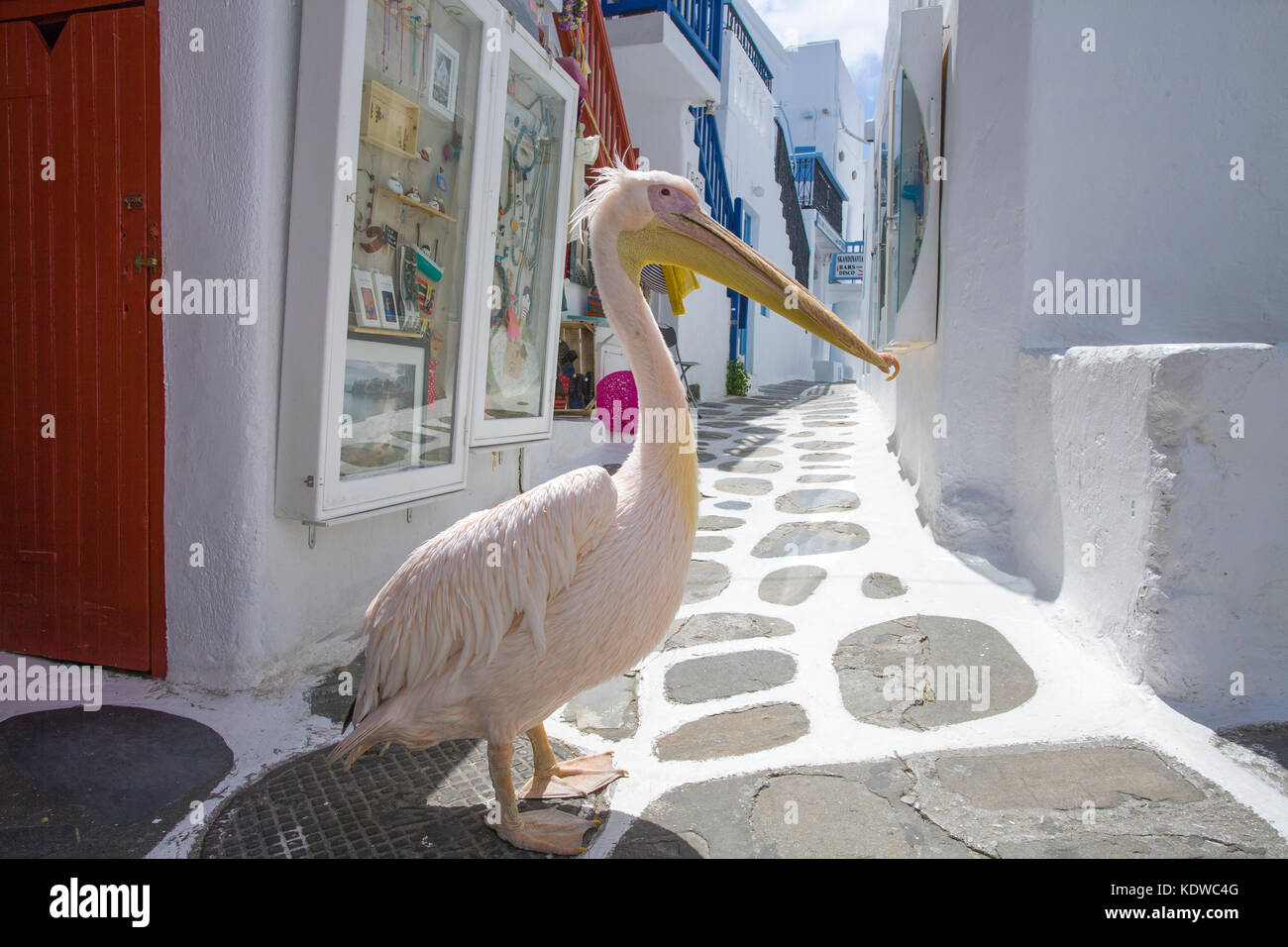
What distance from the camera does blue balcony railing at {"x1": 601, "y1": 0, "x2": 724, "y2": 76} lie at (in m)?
8.48

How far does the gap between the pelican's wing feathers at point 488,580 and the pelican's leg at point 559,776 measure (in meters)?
0.48

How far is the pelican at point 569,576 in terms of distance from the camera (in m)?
2.03

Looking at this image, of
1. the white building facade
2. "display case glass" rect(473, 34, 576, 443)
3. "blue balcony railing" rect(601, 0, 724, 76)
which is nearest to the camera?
the white building facade

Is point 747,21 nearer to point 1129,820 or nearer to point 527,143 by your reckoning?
point 527,143

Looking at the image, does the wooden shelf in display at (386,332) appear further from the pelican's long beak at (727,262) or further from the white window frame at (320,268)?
the pelican's long beak at (727,262)

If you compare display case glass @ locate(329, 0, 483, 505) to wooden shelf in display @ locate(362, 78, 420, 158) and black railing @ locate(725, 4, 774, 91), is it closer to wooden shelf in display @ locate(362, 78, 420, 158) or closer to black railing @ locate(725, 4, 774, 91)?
wooden shelf in display @ locate(362, 78, 420, 158)

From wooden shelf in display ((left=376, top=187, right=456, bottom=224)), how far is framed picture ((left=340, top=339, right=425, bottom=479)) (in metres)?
0.69

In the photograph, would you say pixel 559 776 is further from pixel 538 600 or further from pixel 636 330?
pixel 636 330

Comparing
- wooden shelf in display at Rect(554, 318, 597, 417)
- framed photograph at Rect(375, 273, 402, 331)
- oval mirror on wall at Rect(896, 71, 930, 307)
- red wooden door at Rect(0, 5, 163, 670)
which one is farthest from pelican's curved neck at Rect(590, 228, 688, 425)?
wooden shelf in display at Rect(554, 318, 597, 417)

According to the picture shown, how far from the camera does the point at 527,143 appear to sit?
188 inches

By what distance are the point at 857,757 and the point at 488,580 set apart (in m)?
1.45

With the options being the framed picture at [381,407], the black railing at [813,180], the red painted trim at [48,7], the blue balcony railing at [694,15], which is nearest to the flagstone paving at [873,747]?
the framed picture at [381,407]

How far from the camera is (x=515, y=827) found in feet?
7.02

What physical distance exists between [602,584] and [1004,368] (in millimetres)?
3046
